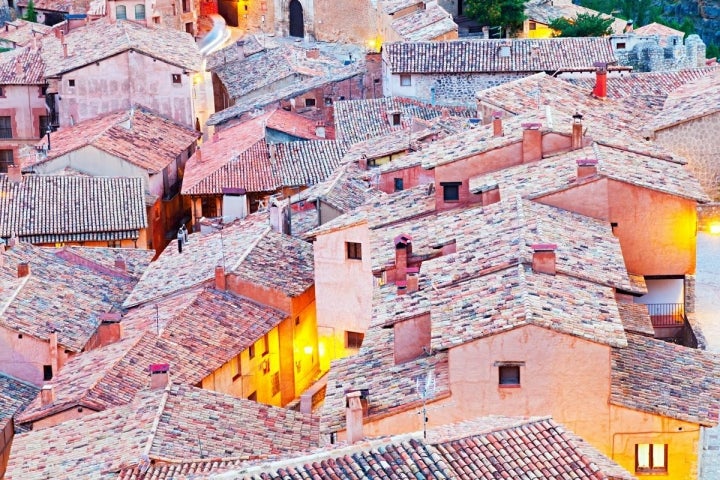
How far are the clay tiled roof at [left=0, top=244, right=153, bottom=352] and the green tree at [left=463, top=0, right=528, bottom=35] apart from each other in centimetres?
2232

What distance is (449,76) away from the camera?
53.0 meters

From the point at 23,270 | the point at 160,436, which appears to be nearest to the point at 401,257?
the point at 160,436

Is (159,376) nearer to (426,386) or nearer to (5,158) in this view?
(426,386)

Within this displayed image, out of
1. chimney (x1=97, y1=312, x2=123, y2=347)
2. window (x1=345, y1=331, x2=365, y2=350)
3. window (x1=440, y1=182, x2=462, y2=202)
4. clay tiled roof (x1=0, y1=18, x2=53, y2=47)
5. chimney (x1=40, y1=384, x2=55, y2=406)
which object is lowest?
window (x1=345, y1=331, x2=365, y2=350)

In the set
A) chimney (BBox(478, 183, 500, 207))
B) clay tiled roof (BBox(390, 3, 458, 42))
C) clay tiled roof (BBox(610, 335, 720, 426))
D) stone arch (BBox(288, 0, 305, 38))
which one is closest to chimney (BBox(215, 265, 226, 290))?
chimney (BBox(478, 183, 500, 207))

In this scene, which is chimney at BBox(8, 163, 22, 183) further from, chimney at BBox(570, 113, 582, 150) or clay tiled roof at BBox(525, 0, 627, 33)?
clay tiled roof at BBox(525, 0, 627, 33)

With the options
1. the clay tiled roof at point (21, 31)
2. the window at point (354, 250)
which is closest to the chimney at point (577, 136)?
the window at point (354, 250)

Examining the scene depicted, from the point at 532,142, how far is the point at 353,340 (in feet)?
18.2

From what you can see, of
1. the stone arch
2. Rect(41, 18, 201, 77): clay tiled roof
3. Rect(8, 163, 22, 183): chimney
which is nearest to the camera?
Rect(8, 163, 22, 183): chimney

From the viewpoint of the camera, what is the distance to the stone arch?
7162 cm

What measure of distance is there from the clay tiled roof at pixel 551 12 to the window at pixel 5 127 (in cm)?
1767

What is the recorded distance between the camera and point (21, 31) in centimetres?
7288

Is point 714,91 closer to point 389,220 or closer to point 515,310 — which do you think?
point 389,220

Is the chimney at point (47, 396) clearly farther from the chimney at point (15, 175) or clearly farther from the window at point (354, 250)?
the chimney at point (15, 175)
